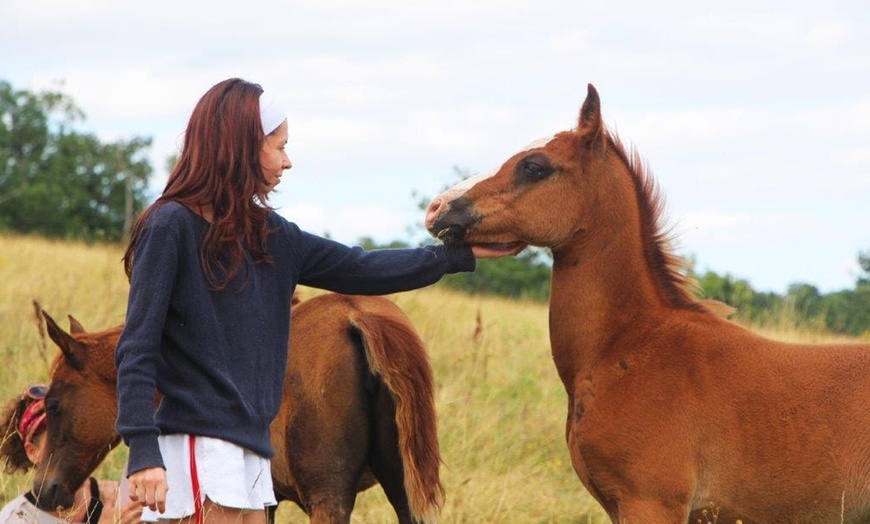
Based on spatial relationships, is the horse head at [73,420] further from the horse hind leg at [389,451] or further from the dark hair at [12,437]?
the horse hind leg at [389,451]

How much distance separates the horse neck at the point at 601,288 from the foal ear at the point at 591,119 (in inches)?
9.6

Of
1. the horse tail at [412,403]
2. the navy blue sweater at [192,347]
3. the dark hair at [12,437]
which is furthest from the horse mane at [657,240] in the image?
the dark hair at [12,437]

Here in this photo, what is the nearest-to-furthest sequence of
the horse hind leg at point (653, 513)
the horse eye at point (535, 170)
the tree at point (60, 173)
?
the horse hind leg at point (653, 513), the horse eye at point (535, 170), the tree at point (60, 173)

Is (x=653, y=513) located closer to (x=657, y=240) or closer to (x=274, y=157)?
(x=657, y=240)

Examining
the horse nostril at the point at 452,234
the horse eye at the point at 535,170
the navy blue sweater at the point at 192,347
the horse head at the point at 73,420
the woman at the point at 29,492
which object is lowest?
the woman at the point at 29,492

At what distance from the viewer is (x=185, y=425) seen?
11.4 feet

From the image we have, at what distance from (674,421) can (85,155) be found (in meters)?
29.8

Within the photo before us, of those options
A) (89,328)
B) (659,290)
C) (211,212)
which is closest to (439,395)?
(89,328)

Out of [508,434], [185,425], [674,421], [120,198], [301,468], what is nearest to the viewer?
[185,425]

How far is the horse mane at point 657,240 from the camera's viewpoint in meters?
4.51

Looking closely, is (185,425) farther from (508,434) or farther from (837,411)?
(508,434)

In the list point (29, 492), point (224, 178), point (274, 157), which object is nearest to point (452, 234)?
point (274, 157)

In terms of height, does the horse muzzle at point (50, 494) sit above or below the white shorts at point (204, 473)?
below

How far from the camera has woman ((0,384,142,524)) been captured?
506 cm
